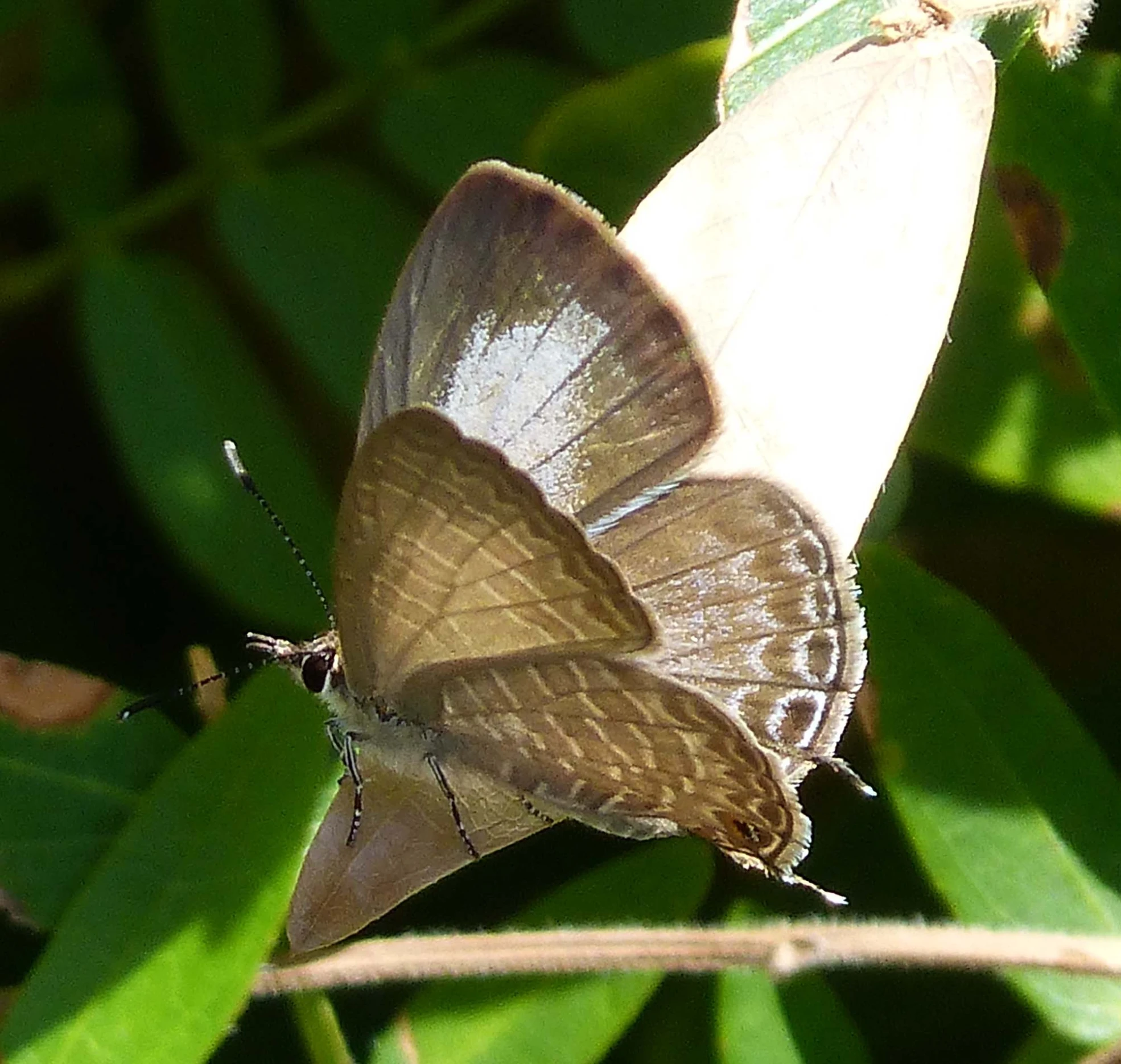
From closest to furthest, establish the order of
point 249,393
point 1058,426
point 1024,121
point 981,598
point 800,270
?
point 800,270 < point 1024,121 < point 1058,426 < point 249,393 < point 981,598

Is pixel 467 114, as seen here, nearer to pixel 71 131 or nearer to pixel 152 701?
pixel 71 131

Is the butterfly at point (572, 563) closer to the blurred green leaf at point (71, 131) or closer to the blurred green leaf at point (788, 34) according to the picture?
the blurred green leaf at point (788, 34)

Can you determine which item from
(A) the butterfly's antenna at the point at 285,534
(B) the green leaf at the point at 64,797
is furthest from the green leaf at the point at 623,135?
(B) the green leaf at the point at 64,797

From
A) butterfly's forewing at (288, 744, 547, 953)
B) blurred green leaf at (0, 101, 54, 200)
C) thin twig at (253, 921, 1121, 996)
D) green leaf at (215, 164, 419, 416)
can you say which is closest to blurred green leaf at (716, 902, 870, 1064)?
thin twig at (253, 921, 1121, 996)

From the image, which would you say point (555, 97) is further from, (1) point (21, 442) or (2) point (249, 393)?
(1) point (21, 442)

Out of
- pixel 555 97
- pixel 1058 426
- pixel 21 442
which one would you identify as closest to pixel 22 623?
pixel 21 442

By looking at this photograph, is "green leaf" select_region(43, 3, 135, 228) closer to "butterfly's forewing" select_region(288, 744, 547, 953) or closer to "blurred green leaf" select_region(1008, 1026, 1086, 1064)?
"butterfly's forewing" select_region(288, 744, 547, 953)

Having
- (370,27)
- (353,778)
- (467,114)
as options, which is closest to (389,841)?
(353,778)

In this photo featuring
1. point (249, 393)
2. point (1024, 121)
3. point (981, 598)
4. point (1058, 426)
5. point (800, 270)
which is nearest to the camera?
point (800, 270)
